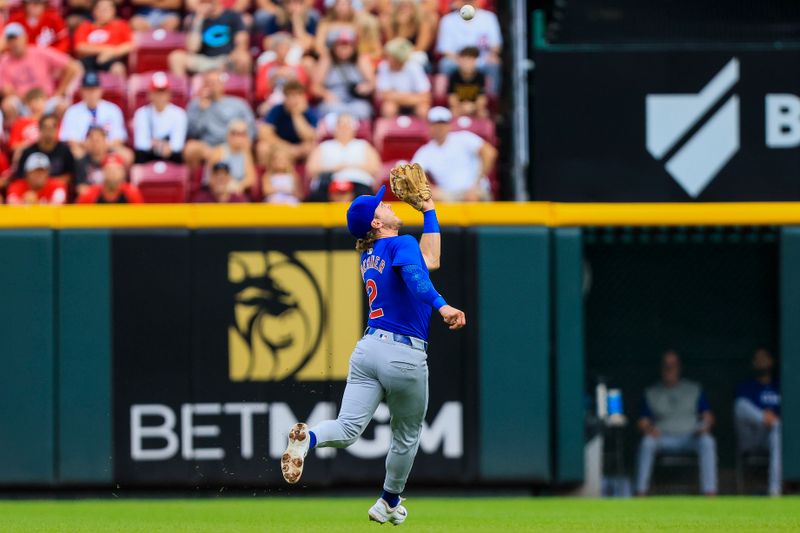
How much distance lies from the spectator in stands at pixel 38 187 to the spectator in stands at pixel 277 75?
6.38 feet

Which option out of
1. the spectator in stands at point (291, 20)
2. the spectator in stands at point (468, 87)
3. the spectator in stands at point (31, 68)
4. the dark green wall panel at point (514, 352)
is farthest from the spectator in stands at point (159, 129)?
the dark green wall panel at point (514, 352)

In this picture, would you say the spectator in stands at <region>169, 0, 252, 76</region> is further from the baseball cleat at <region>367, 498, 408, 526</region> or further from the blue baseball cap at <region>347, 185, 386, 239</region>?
the baseball cleat at <region>367, 498, 408, 526</region>

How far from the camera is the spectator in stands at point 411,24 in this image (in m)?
13.2

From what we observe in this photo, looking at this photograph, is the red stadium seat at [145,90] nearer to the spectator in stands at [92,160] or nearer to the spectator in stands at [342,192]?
the spectator in stands at [92,160]

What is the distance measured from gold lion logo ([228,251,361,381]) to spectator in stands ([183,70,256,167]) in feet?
5.34

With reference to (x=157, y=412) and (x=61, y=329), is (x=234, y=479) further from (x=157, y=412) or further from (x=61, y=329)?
(x=61, y=329)

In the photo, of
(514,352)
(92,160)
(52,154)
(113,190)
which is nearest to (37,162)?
(52,154)

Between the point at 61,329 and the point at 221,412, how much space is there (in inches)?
55.6

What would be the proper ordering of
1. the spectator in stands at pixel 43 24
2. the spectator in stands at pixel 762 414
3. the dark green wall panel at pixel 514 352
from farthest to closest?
the spectator in stands at pixel 43 24 → the spectator in stands at pixel 762 414 → the dark green wall panel at pixel 514 352

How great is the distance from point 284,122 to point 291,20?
4.68 feet

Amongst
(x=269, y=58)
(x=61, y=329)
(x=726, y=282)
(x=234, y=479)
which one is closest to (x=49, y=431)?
(x=61, y=329)

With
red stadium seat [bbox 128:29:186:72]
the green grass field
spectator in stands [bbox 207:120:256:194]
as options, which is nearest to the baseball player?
the green grass field

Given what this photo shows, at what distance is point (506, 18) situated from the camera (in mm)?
13711

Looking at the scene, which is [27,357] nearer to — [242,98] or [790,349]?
[242,98]
